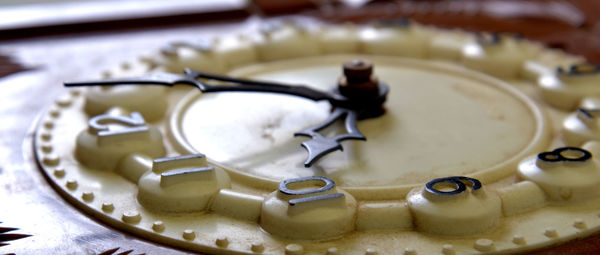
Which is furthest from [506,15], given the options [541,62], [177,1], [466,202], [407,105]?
[466,202]

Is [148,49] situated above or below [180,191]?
above

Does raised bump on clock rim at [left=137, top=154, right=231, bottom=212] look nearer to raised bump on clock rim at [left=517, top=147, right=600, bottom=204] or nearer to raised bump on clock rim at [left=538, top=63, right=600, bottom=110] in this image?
raised bump on clock rim at [left=517, top=147, right=600, bottom=204]

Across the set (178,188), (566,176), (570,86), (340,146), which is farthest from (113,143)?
(570,86)

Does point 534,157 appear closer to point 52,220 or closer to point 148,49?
point 52,220

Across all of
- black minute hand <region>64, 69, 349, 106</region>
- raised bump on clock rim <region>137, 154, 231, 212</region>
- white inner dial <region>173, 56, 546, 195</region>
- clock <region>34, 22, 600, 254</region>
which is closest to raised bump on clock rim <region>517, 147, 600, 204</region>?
clock <region>34, 22, 600, 254</region>

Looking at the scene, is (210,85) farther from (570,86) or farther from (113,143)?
(570,86)

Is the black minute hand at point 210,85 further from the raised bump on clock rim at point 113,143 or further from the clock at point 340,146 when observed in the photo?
the raised bump on clock rim at point 113,143

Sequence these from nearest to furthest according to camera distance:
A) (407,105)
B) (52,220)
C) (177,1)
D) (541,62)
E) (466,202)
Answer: (466,202) → (52,220) → (407,105) → (541,62) → (177,1)
